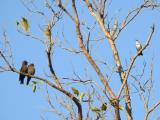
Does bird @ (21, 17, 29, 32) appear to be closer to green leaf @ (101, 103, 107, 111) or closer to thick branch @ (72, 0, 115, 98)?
thick branch @ (72, 0, 115, 98)

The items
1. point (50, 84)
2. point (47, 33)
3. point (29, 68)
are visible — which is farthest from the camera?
point (29, 68)

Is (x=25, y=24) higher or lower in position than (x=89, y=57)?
higher

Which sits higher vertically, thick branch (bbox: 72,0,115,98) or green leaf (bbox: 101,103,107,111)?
thick branch (bbox: 72,0,115,98)

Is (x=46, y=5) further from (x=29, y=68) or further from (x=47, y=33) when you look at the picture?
(x=29, y=68)

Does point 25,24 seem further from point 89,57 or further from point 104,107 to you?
point 104,107

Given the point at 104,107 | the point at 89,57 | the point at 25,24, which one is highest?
the point at 25,24

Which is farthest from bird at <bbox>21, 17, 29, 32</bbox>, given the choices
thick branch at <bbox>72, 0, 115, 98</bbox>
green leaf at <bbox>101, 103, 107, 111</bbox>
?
green leaf at <bbox>101, 103, 107, 111</bbox>

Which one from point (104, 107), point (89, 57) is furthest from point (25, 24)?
point (104, 107)

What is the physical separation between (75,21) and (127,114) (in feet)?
5.70

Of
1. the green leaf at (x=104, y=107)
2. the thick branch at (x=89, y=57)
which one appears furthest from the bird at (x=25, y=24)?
the green leaf at (x=104, y=107)

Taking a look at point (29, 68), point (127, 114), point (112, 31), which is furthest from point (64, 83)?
point (29, 68)

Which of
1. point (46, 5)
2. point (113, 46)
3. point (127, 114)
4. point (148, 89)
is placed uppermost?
point (46, 5)

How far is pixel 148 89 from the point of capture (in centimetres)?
621

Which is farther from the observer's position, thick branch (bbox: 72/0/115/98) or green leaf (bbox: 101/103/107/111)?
thick branch (bbox: 72/0/115/98)
